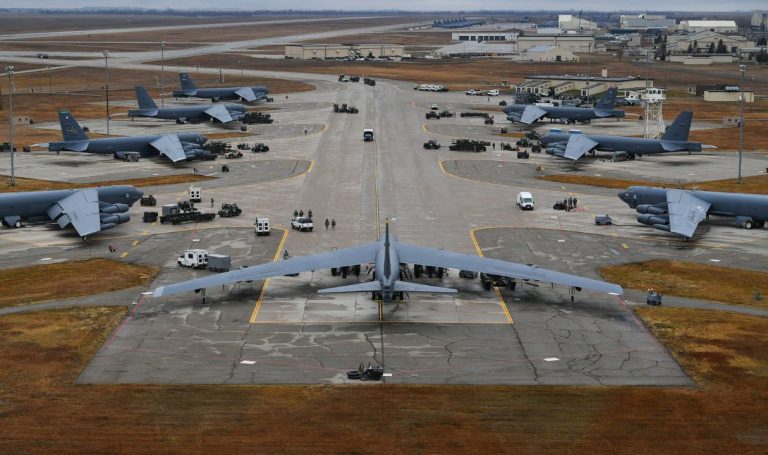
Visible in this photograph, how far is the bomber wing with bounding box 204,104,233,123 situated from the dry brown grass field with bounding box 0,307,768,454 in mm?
122230

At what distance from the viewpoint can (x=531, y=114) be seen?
184 meters

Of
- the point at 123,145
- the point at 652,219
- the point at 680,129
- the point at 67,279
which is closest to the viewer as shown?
the point at 67,279

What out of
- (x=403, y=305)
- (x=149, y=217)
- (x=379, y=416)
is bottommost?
(x=379, y=416)

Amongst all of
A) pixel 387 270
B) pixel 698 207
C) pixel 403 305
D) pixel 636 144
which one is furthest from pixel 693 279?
pixel 636 144

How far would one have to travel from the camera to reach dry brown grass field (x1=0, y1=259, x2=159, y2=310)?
77.1 metres

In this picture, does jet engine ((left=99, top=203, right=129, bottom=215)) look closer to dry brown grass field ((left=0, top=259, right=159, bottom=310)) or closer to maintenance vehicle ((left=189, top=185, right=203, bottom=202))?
maintenance vehicle ((left=189, top=185, right=203, bottom=202))

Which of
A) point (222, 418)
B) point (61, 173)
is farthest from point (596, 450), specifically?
point (61, 173)

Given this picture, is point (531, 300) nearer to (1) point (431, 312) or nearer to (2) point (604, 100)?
(1) point (431, 312)

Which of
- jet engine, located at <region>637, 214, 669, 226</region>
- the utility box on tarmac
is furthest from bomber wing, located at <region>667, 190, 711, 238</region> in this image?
the utility box on tarmac

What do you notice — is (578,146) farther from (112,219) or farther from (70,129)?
(70,129)

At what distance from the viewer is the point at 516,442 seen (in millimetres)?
50469

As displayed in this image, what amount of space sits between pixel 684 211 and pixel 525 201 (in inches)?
750

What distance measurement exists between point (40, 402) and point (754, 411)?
4133cm

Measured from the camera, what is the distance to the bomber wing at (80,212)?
9431cm
